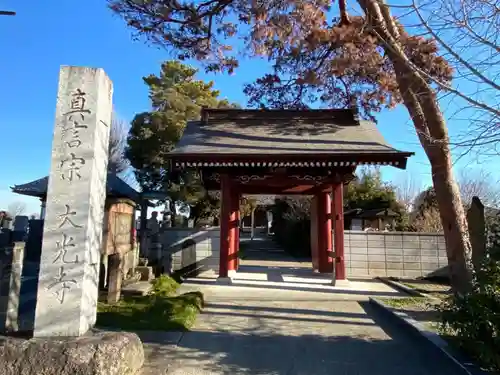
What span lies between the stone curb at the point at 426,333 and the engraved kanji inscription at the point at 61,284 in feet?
14.8

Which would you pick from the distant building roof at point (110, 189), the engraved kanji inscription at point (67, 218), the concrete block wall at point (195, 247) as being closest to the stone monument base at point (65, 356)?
the engraved kanji inscription at point (67, 218)

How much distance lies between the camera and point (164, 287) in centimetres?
891

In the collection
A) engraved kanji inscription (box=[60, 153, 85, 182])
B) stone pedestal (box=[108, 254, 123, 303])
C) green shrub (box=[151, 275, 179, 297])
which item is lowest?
green shrub (box=[151, 275, 179, 297])

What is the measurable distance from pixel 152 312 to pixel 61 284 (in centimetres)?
251

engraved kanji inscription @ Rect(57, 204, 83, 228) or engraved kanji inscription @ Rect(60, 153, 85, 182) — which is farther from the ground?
engraved kanji inscription @ Rect(60, 153, 85, 182)

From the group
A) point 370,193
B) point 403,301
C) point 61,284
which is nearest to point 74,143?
point 61,284

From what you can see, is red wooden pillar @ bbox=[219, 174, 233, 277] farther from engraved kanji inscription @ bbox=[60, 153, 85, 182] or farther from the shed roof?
engraved kanji inscription @ bbox=[60, 153, 85, 182]

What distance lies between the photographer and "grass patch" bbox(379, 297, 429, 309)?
7820mm

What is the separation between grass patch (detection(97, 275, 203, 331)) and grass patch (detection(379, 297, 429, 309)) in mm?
3940

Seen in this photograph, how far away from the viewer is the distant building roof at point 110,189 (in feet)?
33.9

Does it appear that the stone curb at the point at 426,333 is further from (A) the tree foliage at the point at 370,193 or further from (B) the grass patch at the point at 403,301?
(A) the tree foliage at the point at 370,193

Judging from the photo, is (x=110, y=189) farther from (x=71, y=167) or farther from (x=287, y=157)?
A: (x=71, y=167)

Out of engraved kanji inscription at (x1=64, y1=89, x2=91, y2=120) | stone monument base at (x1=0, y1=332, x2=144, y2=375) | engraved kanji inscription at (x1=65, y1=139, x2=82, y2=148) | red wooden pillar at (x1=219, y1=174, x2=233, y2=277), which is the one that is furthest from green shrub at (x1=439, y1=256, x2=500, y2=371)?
red wooden pillar at (x1=219, y1=174, x2=233, y2=277)

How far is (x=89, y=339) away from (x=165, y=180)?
19.1 m
